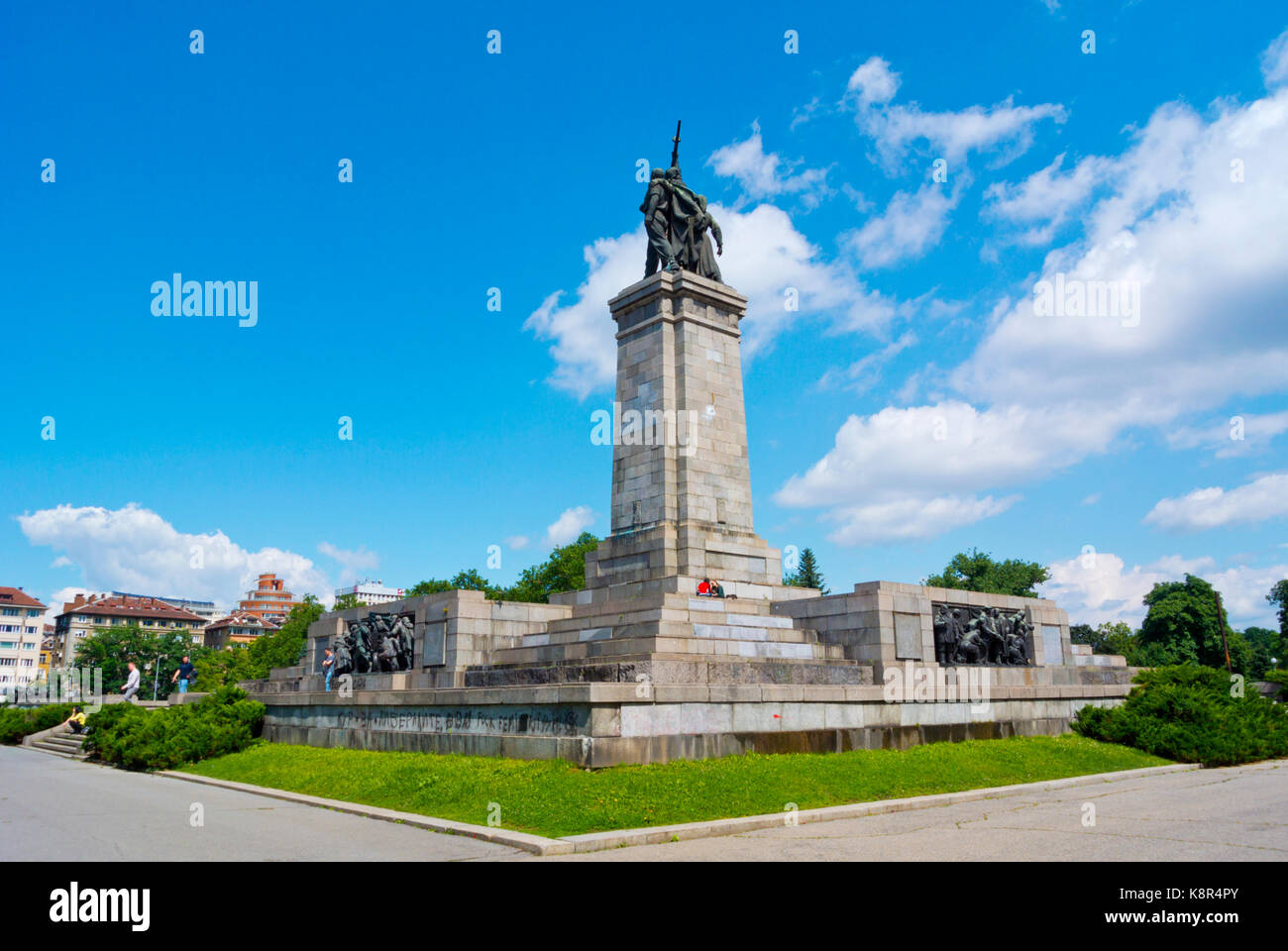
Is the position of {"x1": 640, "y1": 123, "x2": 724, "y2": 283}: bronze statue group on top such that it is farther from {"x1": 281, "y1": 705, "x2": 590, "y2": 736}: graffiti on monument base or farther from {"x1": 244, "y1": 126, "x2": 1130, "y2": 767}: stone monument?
{"x1": 281, "y1": 705, "x2": 590, "y2": 736}: graffiti on monument base

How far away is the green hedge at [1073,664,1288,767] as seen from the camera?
64.8 feet

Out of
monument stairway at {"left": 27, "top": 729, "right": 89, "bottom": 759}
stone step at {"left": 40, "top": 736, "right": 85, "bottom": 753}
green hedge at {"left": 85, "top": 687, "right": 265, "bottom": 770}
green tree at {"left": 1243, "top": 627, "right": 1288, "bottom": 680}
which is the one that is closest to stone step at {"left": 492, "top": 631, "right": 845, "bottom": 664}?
green hedge at {"left": 85, "top": 687, "right": 265, "bottom": 770}

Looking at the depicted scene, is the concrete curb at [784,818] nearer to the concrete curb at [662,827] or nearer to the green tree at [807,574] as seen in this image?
the concrete curb at [662,827]

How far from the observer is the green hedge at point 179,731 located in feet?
70.8

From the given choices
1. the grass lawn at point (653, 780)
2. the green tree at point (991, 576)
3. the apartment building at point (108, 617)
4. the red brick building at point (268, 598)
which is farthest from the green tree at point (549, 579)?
the red brick building at point (268, 598)

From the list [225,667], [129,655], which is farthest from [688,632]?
[129,655]

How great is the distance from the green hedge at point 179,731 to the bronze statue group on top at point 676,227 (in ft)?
53.4

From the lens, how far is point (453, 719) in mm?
17469

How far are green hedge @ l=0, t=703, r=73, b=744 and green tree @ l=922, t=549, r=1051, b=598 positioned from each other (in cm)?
5822

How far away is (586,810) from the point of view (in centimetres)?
1179

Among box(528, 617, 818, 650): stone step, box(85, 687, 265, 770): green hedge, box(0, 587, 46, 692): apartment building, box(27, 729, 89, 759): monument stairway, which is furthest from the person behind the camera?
box(0, 587, 46, 692): apartment building

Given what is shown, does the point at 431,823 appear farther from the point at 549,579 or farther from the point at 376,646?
the point at 549,579
